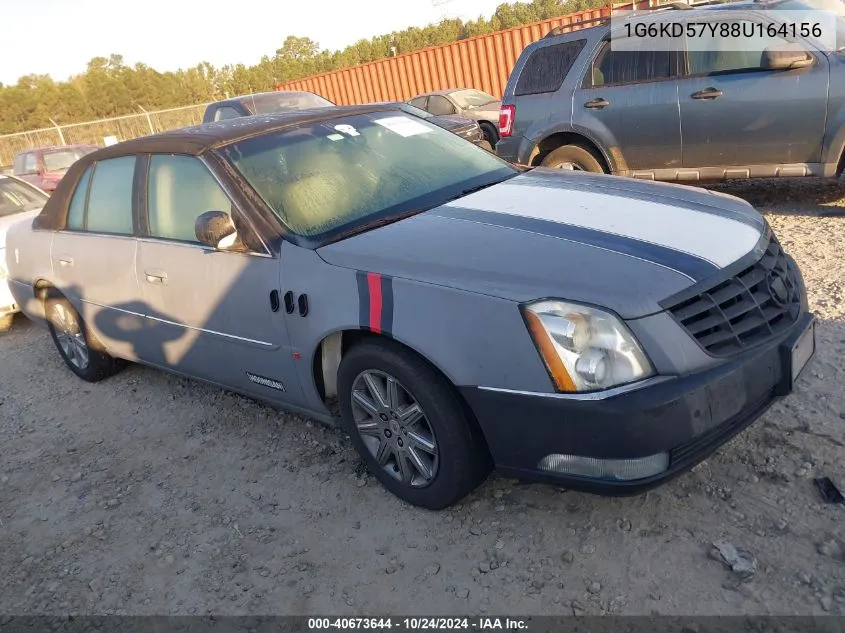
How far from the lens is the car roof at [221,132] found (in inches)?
138

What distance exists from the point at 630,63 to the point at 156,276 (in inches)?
189

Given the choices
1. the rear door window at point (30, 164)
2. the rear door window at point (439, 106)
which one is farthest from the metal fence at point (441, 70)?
the rear door window at point (30, 164)

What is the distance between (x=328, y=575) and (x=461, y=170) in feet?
7.04

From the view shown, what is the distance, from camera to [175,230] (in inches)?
143

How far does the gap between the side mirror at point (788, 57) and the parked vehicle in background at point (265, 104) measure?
6.53 metres

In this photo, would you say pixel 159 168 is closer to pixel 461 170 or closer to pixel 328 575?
pixel 461 170

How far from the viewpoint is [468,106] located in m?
13.6

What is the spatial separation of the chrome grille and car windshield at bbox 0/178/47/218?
7130 mm

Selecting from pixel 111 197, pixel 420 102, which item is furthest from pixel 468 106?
pixel 111 197

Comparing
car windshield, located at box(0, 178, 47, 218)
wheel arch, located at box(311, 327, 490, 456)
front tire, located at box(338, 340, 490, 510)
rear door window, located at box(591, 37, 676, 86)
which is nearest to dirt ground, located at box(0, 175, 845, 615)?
front tire, located at box(338, 340, 490, 510)

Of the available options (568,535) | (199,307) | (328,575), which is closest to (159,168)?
(199,307)

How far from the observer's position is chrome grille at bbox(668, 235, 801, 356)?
2.32 meters

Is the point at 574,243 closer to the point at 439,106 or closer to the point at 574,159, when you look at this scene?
the point at 574,159

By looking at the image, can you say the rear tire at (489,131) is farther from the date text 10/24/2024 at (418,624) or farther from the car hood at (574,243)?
the date text 10/24/2024 at (418,624)
